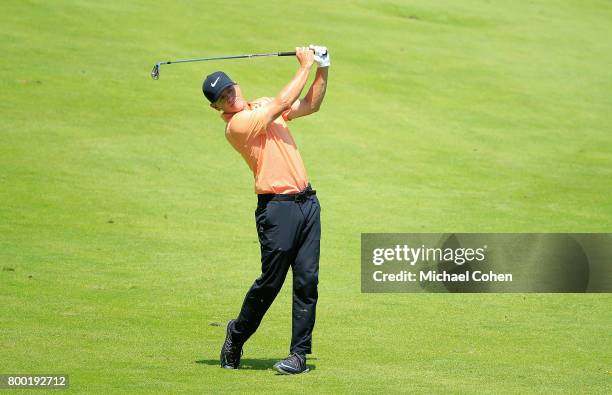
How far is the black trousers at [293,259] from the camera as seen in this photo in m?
8.23

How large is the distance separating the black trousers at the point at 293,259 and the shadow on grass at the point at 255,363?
26cm

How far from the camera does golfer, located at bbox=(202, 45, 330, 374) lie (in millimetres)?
8195

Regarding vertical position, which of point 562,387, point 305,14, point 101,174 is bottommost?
point 562,387

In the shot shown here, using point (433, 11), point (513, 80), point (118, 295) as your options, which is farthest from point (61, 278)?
point (433, 11)

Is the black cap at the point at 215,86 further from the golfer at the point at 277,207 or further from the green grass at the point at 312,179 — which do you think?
the green grass at the point at 312,179

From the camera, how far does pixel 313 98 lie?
28.1ft

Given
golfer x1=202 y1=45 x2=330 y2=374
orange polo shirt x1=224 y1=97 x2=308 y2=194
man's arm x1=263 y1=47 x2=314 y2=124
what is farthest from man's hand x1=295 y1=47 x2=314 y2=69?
orange polo shirt x1=224 y1=97 x2=308 y2=194

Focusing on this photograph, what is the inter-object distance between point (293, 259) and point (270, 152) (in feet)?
2.69

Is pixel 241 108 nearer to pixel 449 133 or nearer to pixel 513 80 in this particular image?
pixel 449 133

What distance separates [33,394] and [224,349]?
1597 millimetres

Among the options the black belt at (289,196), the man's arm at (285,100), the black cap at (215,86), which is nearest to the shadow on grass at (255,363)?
the black belt at (289,196)

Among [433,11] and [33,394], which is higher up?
[433,11]

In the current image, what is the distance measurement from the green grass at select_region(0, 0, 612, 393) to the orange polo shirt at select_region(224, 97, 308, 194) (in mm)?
1398

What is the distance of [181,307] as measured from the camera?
1088cm
